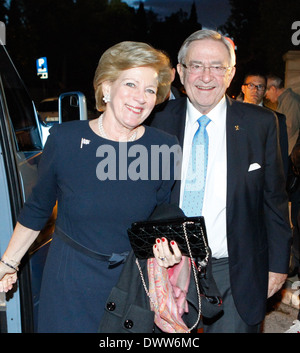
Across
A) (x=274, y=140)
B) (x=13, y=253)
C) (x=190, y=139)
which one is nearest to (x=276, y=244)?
(x=274, y=140)

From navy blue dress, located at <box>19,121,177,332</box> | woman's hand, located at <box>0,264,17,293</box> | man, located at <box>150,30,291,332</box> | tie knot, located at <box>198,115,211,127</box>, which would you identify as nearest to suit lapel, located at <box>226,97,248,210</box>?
man, located at <box>150,30,291,332</box>

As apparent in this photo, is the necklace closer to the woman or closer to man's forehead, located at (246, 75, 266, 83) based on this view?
the woman

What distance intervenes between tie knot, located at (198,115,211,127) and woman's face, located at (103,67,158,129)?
473 mm

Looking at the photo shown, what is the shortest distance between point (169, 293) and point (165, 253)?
0.20 m

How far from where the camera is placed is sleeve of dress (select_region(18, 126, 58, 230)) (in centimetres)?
189

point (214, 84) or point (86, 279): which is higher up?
point (214, 84)

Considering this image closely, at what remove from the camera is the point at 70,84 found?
119 ft

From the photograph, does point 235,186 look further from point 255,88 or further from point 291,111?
point 291,111

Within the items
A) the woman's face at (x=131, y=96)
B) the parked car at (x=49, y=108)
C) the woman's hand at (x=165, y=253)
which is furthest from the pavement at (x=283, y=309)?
the parked car at (x=49, y=108)

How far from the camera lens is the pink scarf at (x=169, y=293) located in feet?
6.14

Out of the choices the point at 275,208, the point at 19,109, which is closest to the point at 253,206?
the point at 275,208

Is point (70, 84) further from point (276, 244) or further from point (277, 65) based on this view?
point (276, 244)

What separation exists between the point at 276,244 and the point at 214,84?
96 cm

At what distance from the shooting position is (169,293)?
6.20 ft
